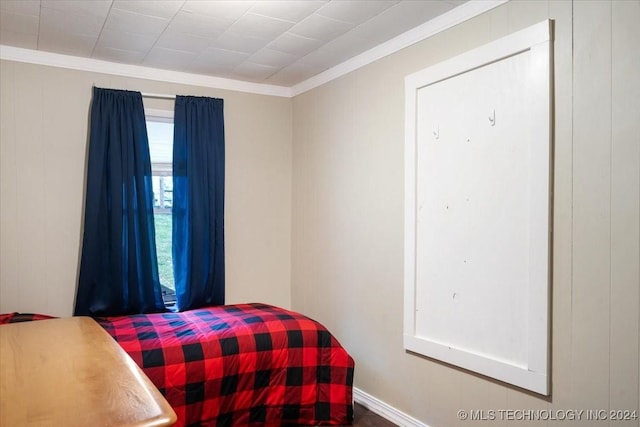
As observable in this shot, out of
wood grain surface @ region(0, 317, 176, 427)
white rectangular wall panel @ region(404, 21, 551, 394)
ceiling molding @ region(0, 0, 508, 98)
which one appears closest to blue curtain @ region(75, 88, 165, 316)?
ceiling molding @ region(0, 0, 508, 98)

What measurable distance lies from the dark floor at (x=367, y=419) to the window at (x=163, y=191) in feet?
5.38

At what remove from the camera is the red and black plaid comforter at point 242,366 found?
7.88ft

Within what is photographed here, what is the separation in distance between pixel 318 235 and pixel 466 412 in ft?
5.65

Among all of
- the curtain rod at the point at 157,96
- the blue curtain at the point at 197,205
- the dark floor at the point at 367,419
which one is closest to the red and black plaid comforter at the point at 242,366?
the dark floor at the point at 367,419

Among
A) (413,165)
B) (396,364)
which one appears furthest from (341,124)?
(396,364)

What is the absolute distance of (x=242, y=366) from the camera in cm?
256

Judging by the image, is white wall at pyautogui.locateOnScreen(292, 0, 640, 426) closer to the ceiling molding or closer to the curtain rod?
the ceiling molding

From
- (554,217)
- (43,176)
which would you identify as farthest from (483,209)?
(43,176)

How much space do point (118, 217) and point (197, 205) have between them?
57 cm

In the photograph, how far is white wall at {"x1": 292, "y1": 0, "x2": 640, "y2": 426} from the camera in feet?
5.86

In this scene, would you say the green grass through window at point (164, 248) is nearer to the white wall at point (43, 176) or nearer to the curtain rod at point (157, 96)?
the white wall at point (43, 176)

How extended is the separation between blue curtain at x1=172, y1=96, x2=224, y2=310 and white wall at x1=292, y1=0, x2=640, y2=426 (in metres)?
0.73

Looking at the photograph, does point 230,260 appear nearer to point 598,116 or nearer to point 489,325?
point 489,325

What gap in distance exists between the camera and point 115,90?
329 centimetres
